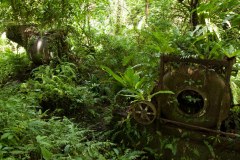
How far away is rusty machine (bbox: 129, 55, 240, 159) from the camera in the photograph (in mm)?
4133

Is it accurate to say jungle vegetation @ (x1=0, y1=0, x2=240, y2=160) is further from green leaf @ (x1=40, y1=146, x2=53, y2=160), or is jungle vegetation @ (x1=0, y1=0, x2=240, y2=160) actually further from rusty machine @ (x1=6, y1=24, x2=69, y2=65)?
rusty machine @ (x1=6, y1=24, x2=69, y2=65)

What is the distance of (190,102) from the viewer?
4.55 metres

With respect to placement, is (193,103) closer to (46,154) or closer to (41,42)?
(46,154)

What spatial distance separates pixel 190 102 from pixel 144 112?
77 centimetres

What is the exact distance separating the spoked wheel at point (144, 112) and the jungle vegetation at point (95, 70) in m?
0.17

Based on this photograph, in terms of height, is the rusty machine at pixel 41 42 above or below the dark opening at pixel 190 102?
above

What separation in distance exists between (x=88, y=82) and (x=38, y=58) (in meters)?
1.56

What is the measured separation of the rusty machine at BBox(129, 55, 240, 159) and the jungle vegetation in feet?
0.79

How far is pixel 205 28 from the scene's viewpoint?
4707mm

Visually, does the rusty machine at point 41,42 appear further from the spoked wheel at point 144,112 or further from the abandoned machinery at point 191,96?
the abandoned machinery at point 191,96

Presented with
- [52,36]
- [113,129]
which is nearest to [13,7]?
[52,36]

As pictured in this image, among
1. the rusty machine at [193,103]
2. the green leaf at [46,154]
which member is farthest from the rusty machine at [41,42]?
the green leaf at [46,154]

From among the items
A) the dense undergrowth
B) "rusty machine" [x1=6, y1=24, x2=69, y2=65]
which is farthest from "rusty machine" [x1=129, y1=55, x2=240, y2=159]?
"rusty machine" [x1=6, y1=24, x2=69, y2=65]

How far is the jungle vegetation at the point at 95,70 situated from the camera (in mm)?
3617
